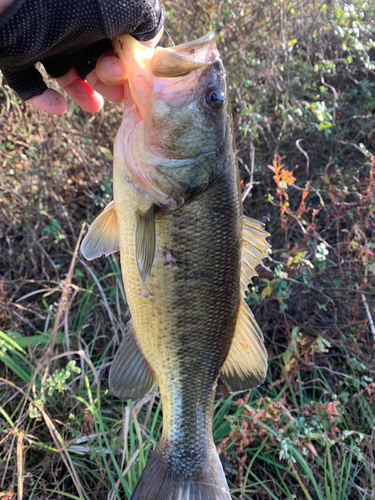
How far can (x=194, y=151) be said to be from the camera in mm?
1410

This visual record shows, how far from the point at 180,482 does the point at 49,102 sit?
187cm

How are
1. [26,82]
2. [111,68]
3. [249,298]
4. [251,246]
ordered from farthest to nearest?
1. [249,298]
2. [26,82]
3. [251,246]
4. [111,68]

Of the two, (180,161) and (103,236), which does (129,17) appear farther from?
(103,236)

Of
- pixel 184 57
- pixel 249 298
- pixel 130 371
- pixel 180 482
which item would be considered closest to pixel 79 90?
pixel 184 57

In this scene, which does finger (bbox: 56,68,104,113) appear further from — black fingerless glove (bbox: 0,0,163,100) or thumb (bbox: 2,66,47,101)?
black fingerless glove (bbox: 0,0,163,100)

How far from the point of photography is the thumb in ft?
5.65

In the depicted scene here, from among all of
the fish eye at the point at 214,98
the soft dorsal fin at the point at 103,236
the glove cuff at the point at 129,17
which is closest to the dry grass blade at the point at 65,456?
the soft dorsal fin at the point at 103,236

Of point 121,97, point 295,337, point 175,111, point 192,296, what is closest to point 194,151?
point 175,111

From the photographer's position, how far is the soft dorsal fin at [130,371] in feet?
5.09

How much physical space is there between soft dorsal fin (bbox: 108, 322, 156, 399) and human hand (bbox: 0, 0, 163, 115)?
1.12 meters

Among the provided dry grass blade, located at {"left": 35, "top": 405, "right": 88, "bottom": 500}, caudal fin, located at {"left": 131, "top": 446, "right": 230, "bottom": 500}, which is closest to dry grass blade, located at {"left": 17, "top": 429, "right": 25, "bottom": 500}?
dry grass blade, located at {"left": 35, "top": 405, "right": 88, "bottom": 500}

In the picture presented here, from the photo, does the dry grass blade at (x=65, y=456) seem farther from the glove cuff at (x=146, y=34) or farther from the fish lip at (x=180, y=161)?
the glove cuff at (x=146, y=34)

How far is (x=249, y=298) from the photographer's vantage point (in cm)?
310

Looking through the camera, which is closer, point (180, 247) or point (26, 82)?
point (180, 247)
